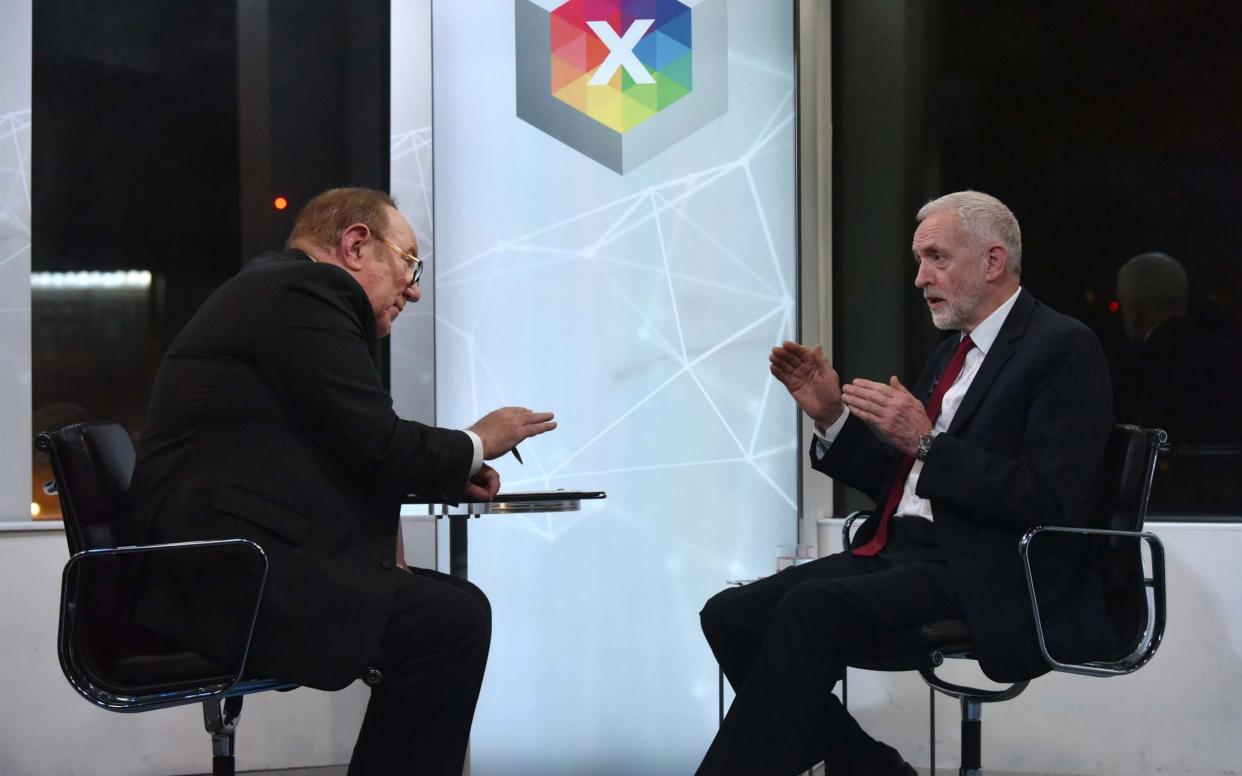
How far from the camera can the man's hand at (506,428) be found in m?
2.55

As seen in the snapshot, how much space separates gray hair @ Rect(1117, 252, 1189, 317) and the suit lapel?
145 centimetres

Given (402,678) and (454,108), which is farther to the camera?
(454,108)

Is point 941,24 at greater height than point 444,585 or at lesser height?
greater

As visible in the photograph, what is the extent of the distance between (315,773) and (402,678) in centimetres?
183

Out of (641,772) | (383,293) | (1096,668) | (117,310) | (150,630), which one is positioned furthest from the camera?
(117,310)

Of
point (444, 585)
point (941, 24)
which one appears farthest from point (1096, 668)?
point (941, 24)

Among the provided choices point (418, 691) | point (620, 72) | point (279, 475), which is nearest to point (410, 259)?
point (279, 475)

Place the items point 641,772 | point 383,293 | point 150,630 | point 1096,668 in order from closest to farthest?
point 150,630, point 1096,668, point 383,293, point 641,772

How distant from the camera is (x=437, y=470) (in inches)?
93.7

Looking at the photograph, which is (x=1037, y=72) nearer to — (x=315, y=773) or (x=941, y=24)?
(x=941, y=24)

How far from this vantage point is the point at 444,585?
Result: 247cm

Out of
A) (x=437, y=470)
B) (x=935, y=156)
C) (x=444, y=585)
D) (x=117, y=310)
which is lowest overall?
(x=444, y=585)

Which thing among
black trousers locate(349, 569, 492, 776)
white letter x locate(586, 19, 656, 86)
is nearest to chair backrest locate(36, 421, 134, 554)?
black trousers locate(349, 569, 492, 776)

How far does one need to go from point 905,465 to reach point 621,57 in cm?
173
